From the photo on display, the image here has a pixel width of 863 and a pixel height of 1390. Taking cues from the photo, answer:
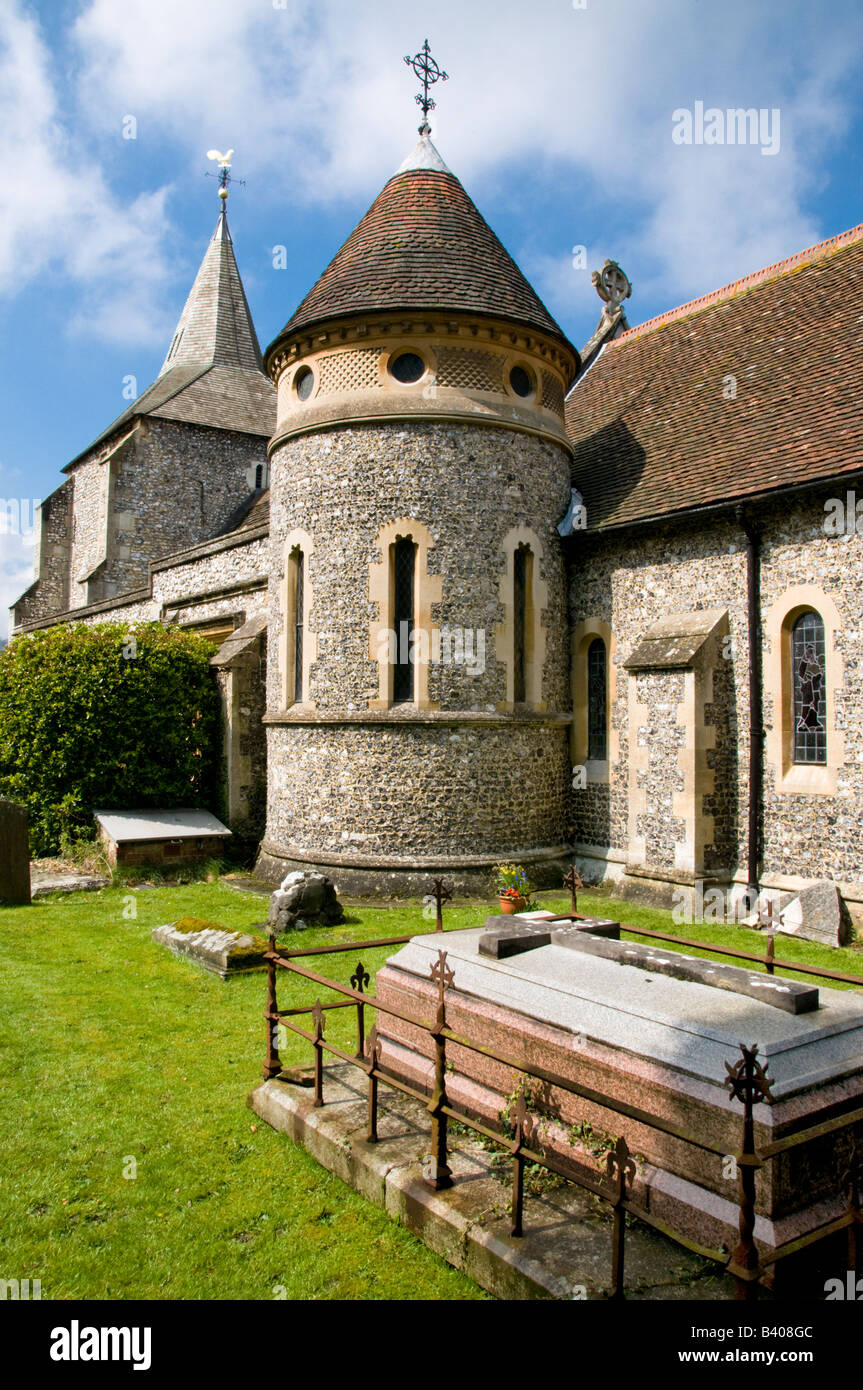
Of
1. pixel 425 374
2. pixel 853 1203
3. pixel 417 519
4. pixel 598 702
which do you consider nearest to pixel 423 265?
pixel 425 374

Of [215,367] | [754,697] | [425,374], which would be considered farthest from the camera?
[215,367]

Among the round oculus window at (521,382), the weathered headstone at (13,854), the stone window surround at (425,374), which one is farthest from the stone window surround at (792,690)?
the weathered headstone at (13,854)

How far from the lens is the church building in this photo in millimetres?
10711

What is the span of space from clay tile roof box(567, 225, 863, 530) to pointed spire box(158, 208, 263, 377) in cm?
1690

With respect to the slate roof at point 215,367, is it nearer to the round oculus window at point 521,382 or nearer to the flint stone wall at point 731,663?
the round oculus window at point 521,382

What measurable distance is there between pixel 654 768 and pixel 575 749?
7.21 ft

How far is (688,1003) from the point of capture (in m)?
4.27

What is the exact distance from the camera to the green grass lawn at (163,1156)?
377 cm

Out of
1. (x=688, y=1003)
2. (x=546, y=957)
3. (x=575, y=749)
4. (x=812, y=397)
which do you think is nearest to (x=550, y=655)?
(x=575, y=749)

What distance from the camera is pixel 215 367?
2897cm

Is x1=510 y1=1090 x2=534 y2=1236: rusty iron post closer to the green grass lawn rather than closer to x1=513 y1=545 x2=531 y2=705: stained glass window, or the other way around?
the green grass lawn

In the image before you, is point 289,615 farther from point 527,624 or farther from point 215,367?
point 215,367

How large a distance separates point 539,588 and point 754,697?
11.6 feet

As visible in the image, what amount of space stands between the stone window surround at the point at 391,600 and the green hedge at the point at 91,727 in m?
4.65
